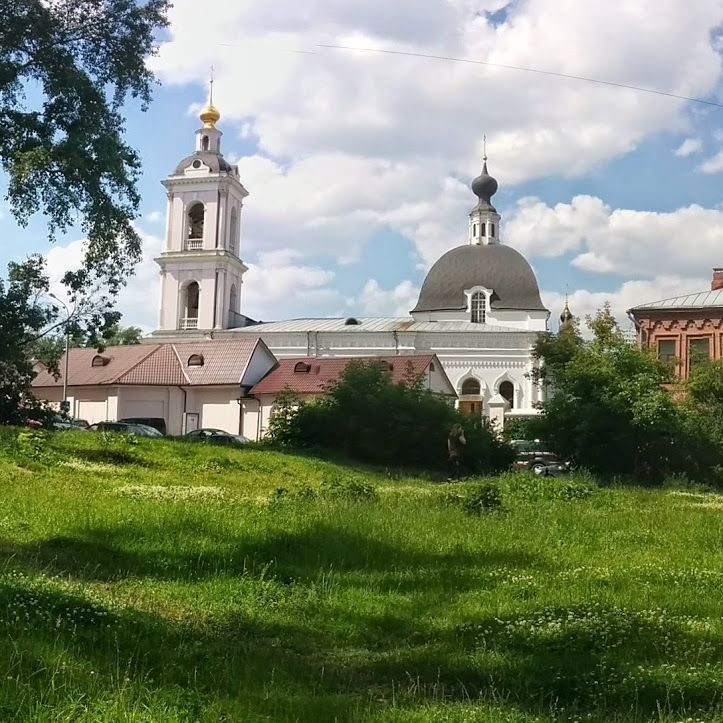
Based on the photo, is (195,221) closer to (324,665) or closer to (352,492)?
(352,492)

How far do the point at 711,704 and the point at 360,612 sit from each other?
326 centimetres

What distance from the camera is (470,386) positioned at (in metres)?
56.0

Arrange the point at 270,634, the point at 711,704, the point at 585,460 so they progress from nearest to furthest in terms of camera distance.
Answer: the point at 711,704 → the point at 270,634 → the point at 585,460

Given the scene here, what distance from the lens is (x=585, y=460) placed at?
27453mm

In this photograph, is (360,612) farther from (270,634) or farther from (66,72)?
(66,72)

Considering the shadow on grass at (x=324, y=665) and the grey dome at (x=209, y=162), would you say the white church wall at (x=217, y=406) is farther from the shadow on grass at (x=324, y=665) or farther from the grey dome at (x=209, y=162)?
the shadow on grass at (x=324, y=665)

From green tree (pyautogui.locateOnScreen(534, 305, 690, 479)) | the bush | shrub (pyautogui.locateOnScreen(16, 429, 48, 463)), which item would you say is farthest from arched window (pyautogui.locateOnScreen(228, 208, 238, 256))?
the bush

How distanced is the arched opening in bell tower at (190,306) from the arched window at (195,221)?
3145 millimetres

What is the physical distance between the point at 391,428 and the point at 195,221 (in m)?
35.3

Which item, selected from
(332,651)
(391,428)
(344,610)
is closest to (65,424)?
(391,428)

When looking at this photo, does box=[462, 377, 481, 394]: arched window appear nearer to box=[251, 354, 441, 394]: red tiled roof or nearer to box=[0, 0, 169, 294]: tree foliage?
box=[251, 354, 441, 394]: red tiled roof

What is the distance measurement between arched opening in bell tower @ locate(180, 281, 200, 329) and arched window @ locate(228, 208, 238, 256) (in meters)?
3.39

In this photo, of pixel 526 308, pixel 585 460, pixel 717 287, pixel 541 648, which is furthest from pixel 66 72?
pixel 526 308

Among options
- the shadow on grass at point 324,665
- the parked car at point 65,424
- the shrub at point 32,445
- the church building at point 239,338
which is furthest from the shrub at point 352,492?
the church building at point 239,338
